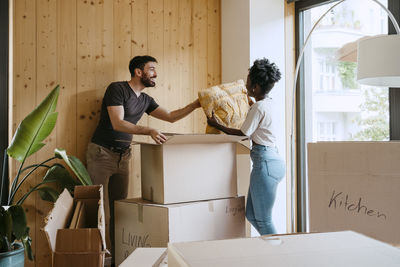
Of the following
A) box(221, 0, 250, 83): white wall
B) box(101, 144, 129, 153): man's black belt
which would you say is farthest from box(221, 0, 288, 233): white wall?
box(101, 144, 129, 153): man's black belt

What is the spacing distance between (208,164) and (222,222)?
330 millimetres

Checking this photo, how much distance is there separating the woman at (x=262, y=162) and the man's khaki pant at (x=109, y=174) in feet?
3.09

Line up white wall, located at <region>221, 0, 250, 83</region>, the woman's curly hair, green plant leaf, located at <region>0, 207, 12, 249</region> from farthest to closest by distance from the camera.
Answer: white wall, located at <region>221, 0, 250, 83</region>
the woman's curly hair
green plant leaf, located at <region>0, 207, 12, 249</region>

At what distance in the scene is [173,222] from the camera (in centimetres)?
192

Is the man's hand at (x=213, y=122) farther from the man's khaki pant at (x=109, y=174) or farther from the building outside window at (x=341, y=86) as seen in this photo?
the building outside window at (x=341, y=86)

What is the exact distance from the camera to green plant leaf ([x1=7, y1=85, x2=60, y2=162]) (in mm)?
2127

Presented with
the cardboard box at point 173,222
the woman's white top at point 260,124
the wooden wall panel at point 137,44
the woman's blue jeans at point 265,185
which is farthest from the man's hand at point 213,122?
the wooden wall panel at point 137,44

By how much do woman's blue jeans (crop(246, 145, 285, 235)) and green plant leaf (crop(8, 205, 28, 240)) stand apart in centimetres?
129

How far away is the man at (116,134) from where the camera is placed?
281 cm

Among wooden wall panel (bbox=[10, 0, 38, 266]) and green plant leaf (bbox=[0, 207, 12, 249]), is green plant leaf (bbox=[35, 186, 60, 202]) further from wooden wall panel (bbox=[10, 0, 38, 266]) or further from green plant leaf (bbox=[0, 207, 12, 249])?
green plant leaf (bbox=[0, 207, 12, 249])

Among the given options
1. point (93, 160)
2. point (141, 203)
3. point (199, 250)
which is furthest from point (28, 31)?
point (199, 250)

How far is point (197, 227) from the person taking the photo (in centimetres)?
201

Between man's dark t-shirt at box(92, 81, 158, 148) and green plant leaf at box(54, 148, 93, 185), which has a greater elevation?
man's dark t-shirt at box(92, 81, 158, 148)

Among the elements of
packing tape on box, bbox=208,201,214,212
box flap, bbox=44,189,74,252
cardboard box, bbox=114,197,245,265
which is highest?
box flap, bbox=44,189,74,252
